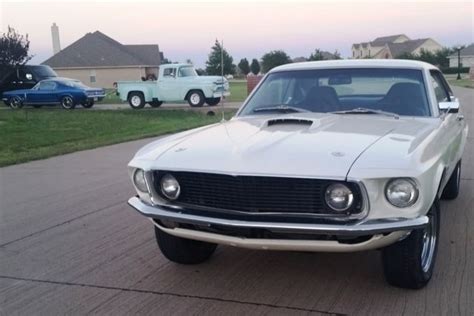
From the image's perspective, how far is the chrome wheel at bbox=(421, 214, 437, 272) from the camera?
378 centimetres

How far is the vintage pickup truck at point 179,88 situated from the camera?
22.8 meters

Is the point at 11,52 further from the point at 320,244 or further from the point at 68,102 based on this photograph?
the point at 320,244

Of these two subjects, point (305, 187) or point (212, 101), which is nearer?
point (305, 187)

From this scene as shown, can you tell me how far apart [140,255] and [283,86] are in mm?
2058

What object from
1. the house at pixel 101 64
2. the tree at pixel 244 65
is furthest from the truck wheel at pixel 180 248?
the tree at pixel 244 65

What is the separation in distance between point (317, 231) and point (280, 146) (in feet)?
2.13

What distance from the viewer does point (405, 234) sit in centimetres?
330

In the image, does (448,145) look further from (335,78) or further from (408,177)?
(408,177)

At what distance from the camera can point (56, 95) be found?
23922 mm

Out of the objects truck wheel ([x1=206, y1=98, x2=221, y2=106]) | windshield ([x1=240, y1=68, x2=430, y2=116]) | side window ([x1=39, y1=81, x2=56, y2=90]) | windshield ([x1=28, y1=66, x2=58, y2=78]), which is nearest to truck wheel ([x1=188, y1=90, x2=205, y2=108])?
truck wheel ([x1=206, y1=98, x2=221, y2=106])

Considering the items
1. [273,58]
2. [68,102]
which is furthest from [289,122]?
[273,58]

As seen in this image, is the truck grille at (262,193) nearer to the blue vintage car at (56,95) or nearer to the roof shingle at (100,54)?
the blue vintage car at (56,95)

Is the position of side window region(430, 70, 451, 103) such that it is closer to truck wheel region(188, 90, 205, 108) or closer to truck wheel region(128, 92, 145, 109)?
truck wheel region(188, 90, 205, 108)

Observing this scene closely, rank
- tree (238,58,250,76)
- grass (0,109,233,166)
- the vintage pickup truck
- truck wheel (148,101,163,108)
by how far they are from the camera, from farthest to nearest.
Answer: tree (238,58,250,76) → truck wheel (148,101,163,108) → the vintage pickup truck → grass (0,109,233,166)
